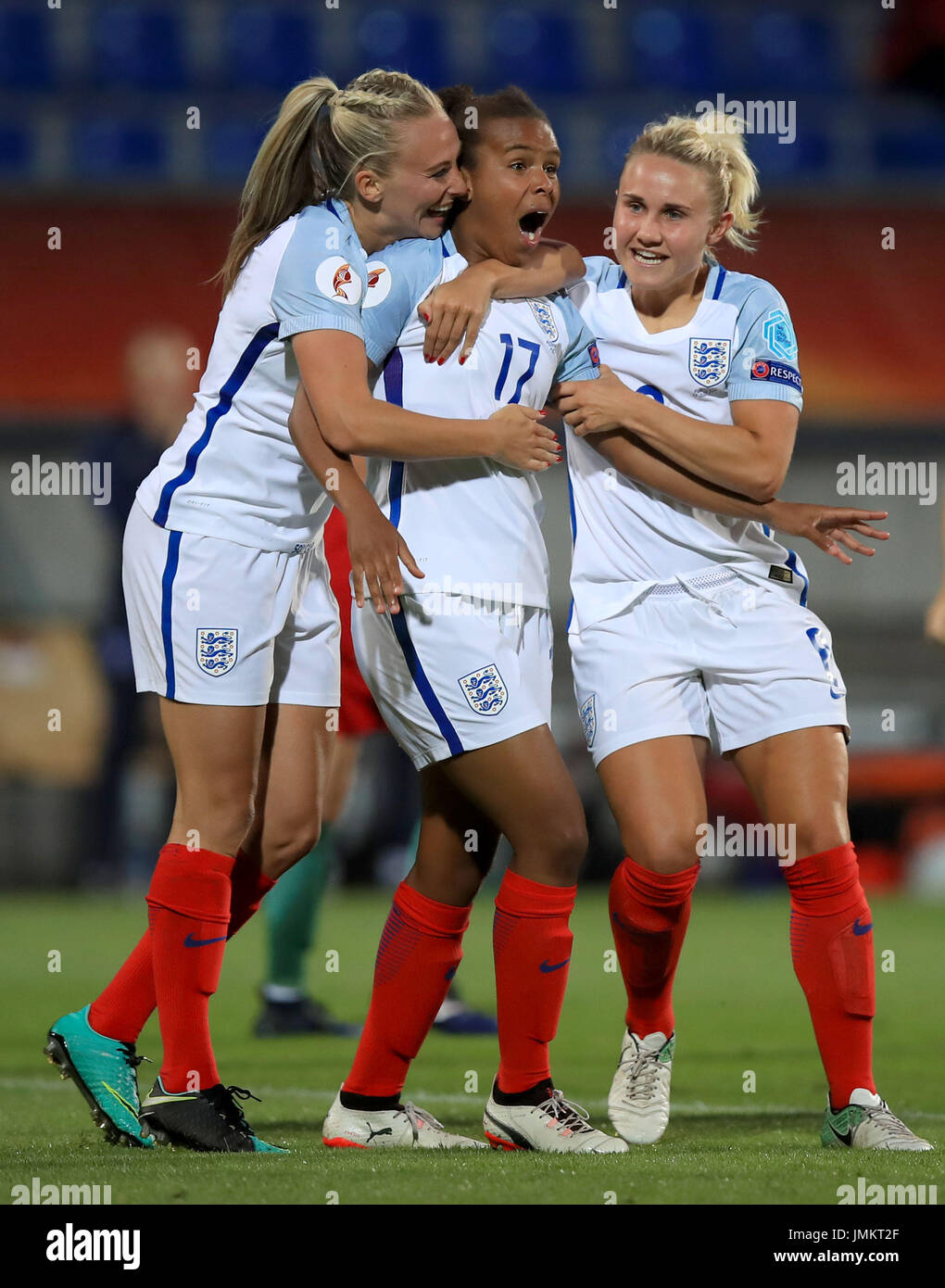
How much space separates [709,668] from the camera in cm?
318

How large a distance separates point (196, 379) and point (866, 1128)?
630 cm

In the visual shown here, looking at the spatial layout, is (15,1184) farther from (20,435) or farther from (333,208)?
(20,435)

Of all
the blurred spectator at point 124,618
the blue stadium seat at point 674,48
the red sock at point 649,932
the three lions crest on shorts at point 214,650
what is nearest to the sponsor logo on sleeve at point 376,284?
the three lions crest on shorts at point 214,650

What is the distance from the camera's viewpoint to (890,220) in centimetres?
960

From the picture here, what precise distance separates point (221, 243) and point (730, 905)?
14.8ft

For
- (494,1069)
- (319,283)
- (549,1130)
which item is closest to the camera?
(319,283)

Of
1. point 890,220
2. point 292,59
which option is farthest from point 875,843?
point 292,59

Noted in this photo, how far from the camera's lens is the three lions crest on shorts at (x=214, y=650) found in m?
2.96

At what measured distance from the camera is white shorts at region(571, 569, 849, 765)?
10.3 ft

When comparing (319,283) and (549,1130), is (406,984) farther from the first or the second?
(319,283)

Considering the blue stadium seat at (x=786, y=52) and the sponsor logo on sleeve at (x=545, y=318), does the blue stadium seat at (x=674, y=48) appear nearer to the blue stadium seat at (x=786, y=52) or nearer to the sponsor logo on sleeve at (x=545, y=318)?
the blue stadium seat at (x=786, y=52)

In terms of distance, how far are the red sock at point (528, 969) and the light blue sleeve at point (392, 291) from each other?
95 cm

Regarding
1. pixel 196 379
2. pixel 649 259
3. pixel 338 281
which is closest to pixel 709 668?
pixel 649 259

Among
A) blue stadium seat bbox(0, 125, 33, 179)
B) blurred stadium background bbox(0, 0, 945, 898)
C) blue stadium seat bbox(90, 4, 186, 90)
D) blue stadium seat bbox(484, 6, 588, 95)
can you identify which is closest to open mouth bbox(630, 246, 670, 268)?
blurred stadium background bbox(0, 0, 945, 898)
